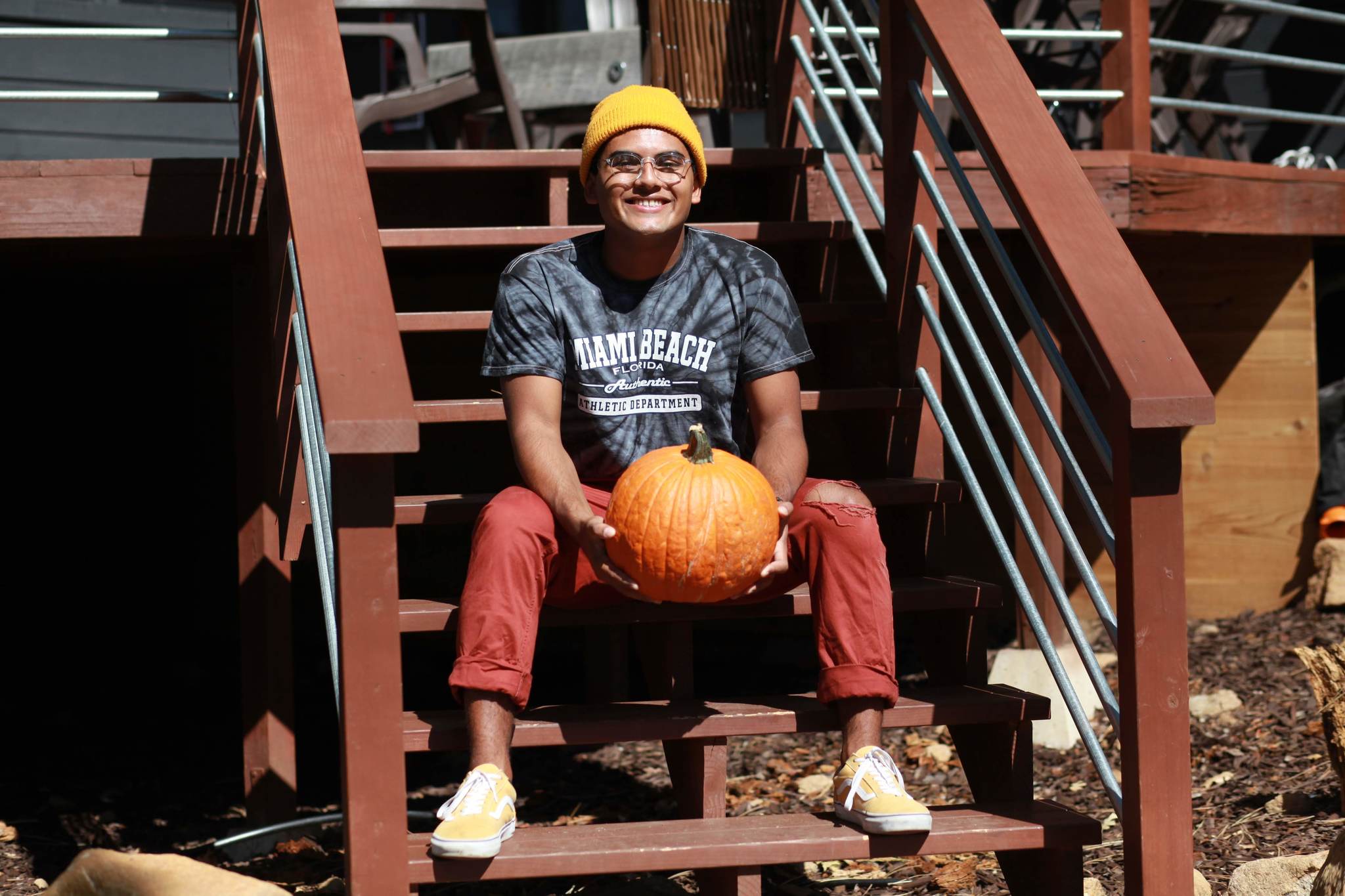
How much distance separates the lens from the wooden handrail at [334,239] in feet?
6.80

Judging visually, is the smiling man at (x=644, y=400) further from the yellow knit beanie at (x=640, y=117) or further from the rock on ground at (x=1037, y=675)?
the rock on ground at (x=1037, y=675)

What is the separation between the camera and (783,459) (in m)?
2.79

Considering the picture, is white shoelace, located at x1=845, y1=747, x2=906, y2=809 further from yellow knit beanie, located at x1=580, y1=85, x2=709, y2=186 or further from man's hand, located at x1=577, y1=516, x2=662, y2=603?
yellow knit beanie, located at x1=580, y1=85, x2=709, y2=186

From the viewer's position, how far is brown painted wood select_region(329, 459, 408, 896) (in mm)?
2127

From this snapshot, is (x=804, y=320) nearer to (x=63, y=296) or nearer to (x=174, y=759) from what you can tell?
(x=174, y=759)

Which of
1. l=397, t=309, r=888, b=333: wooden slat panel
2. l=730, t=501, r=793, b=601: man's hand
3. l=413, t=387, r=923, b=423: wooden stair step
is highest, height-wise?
l=397, t=309, r=888, b=333: wooden slat panel

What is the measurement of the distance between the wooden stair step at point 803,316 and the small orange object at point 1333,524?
9.18 ft

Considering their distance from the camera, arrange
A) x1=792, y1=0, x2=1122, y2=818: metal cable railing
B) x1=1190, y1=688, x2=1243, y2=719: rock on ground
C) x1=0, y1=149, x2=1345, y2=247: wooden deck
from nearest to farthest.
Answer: x1=792, y1=0, x2=1122, y2=818: metal cable railing
x1=0, y1=149, x2=1345, y2=247: wooden deck
x1=1190, y1=688, x2=1243, y2=719: rock on ground

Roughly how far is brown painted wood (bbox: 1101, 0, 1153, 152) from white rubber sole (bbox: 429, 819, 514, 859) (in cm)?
302

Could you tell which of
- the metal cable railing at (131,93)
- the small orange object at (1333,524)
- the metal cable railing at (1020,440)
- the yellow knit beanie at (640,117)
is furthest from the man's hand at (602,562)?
the small orange object at (1333,524)

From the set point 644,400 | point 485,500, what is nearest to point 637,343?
point 644,400

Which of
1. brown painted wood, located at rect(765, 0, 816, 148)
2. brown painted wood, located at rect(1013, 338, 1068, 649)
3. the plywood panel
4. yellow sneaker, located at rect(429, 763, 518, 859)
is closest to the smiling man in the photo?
yellow sneaker, located at rect(429, 763, 518, 859)

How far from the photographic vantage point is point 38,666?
5.62 meters

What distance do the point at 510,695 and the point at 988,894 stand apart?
136cm
